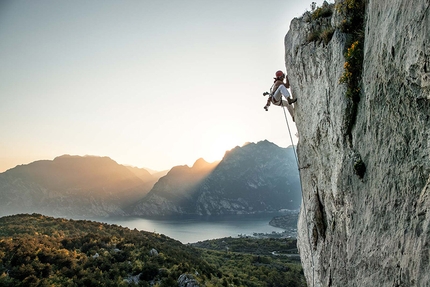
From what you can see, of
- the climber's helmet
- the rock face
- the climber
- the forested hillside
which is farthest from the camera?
the forested hillside

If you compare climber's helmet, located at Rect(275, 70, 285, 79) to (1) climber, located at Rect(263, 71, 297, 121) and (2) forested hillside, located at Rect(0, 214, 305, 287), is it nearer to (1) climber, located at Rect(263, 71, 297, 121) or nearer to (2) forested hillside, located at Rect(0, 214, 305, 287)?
(1) climber, located at Rect(263, 71, 297, 121)

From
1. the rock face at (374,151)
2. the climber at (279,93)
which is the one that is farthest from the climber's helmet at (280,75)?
the rock face at (374,151)

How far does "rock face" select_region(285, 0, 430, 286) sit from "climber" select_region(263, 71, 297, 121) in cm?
84

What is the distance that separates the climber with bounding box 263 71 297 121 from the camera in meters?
10.3

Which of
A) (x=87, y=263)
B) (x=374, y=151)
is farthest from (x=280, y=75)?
(x=87, y=263)

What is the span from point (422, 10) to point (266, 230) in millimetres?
167655

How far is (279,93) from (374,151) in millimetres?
5431

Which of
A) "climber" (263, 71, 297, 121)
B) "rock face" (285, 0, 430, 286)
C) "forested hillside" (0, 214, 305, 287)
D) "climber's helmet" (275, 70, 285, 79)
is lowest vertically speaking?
"forested hillside" (0, 214, 305, 287)

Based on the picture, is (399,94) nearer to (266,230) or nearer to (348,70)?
(348,70)

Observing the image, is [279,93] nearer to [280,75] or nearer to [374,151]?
[280,75]

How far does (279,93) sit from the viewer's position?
10.7 m

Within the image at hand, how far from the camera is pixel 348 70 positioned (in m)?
6.66

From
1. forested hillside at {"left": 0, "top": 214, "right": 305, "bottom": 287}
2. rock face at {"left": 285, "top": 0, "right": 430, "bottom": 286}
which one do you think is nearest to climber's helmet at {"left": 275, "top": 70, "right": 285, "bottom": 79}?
rock face at {"left": 285, "top": 0, "right": 430, "bottom": 286}

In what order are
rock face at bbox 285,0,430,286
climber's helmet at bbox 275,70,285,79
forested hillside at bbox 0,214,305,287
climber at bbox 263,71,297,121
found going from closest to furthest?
rock face at bbox 285,0,430,286 < climber at bbox 263,71,297,121 < climber's helmet at bbox 275,70,285,79 < forested hillside at bbox 0,214,305,287
